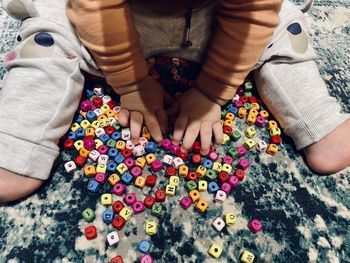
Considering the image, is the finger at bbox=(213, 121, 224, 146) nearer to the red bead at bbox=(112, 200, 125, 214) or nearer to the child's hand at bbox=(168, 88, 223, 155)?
the child's hand at bbox=(168, 88, 223, 155)

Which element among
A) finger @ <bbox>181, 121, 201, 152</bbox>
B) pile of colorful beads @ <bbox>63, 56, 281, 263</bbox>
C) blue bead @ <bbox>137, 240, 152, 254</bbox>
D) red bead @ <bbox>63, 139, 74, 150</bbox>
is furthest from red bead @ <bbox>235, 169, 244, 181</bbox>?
red bead @ <bbox>63, 139, 74, 150</bbox>

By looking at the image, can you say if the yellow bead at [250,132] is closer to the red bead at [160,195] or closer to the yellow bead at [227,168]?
the yellow bead at [227,168]

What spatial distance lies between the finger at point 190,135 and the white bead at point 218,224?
149mm

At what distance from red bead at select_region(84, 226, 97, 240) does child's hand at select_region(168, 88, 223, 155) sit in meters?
0.23

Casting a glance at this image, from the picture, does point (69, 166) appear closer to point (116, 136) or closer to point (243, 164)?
point (116, 136)

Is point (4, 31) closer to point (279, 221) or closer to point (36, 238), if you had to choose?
point (36, 238)

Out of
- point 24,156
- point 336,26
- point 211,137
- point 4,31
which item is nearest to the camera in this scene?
point 24,156

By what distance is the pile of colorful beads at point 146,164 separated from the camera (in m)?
0.66

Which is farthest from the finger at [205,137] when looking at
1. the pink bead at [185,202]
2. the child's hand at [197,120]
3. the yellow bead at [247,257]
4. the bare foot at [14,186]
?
the bare foot at [14,186]

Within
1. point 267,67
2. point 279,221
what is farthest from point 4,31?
point 279,221

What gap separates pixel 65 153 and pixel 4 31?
1.28 ft

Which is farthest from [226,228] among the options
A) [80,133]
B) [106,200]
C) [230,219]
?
[80,133]

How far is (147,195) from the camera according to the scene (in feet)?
2.27

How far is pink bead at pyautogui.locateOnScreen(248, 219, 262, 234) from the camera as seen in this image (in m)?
0.66
